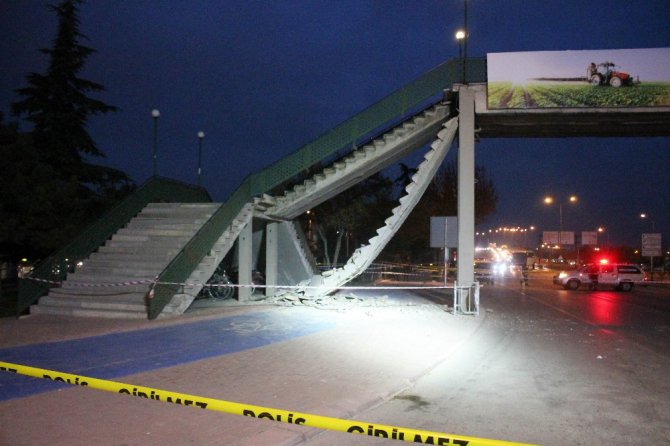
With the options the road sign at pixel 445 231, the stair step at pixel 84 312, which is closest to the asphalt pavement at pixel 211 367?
the stair step at pixel 84 312

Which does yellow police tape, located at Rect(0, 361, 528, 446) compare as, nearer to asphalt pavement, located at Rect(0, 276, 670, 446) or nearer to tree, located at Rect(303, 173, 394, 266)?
asphalt pavement, located at Rect(0, 276, 670, 446)

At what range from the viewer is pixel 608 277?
31750mm

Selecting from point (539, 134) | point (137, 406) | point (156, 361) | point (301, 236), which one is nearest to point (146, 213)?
point (301, 236)

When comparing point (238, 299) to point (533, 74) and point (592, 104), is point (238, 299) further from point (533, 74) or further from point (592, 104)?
point (592, 104)

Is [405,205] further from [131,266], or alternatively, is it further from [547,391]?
[547,391]

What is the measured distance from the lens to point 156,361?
8391 mm

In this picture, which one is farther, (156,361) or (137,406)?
(156,361)

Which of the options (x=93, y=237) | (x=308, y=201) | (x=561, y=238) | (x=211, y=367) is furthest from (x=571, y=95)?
(x=561, y=238)

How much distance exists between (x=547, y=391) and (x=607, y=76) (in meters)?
13.8

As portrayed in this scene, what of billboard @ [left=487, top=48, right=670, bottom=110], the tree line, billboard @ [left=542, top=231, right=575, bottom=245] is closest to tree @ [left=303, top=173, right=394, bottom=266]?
the tree line

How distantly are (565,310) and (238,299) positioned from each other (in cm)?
1220

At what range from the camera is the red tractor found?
56.4 ft

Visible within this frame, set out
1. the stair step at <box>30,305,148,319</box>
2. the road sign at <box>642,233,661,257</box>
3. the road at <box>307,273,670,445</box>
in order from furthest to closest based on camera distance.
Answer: the road sign at <box>642,233,661,257</box>, the stair step at <box>30,305,148,319</box>, the road at <box>307,273,670,445</box>

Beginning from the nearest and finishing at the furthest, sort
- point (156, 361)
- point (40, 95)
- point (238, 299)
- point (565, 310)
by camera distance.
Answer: point (156, 361), point (238, 299), point (565, 310), point (40, 95)
